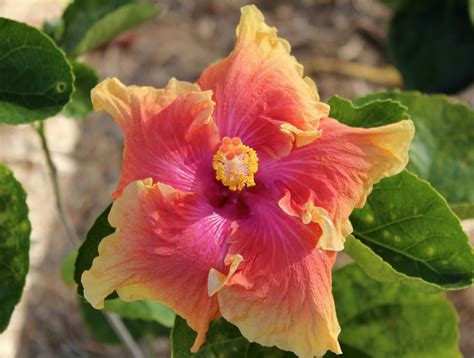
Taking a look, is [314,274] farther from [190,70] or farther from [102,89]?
[190,70]

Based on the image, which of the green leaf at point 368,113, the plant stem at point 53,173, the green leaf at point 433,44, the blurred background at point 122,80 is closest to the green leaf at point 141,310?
the plant stem at point 53,173

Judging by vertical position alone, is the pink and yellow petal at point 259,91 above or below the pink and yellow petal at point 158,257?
above

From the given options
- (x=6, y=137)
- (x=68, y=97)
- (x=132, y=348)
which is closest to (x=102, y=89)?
(x=68, y=97)

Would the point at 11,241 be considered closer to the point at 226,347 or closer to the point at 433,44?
the point at 226,347

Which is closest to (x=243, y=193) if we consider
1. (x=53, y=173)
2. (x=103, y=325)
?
(x=53, y=173)

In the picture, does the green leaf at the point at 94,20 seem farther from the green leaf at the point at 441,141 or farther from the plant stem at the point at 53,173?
the green leaf at the point at 441,141

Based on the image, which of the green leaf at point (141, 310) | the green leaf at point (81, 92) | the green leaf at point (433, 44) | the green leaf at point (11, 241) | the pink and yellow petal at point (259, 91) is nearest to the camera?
the pink and yellow petal at point (259, 91)
